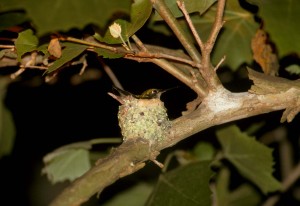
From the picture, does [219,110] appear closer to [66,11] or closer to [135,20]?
[135,20]

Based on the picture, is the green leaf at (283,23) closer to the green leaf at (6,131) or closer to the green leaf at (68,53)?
the green leaf at (68,53)

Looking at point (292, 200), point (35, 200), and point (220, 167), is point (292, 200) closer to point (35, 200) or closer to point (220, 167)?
point (220, 167)

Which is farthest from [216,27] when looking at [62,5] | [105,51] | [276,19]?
[62,5]

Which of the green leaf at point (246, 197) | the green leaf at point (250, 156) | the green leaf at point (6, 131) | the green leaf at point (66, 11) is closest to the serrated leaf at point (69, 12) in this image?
the green leaf at point (66, 11)

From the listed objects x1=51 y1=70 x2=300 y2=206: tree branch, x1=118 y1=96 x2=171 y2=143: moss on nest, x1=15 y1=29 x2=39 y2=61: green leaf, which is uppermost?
x1=15 y1=29 x2=39 y2=61: green leaf

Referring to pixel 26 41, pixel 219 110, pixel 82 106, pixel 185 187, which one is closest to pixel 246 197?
pixel 185 187

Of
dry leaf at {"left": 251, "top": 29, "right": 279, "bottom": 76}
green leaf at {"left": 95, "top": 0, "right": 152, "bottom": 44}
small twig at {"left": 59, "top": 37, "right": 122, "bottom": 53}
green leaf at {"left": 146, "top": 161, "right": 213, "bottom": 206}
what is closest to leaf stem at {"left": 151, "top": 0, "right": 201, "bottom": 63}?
green leaf at {"left": 95, "top": 0, "right": 152, "bottom": 44}

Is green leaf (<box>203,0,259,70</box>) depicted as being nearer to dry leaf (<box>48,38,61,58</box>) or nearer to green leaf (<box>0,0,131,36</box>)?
dry leaf (<box>48,38,61,58</box>)
